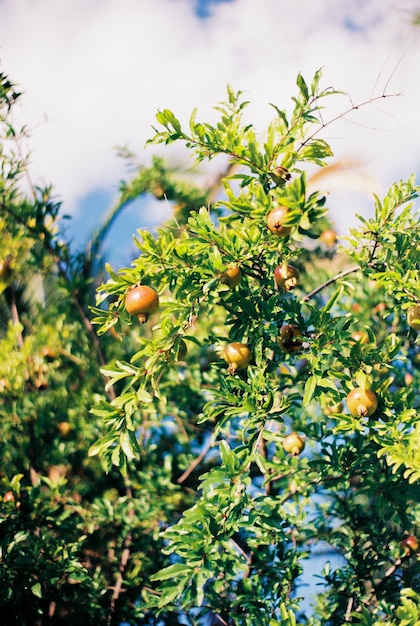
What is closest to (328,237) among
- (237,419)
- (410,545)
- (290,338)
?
(237,419)

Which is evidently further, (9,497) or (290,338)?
(9,497)

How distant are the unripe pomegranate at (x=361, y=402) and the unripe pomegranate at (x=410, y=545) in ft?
3.69

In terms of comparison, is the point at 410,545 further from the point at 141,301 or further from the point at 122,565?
the point at 141,301

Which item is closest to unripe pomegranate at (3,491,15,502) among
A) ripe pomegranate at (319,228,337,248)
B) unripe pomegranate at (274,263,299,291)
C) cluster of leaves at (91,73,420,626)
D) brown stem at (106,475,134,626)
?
brown stem at (106,475,134,626)

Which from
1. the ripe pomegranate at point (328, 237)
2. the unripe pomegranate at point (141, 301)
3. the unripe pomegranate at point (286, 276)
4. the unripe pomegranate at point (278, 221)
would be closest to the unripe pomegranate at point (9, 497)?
the unripe pomegranate at point (141, 301)

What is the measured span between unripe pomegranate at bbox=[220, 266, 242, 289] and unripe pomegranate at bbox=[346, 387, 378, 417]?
→ 0.53 metres

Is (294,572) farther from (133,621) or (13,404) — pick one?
(13,404)

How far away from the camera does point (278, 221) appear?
1.54 metres

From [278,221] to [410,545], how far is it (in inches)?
69.0

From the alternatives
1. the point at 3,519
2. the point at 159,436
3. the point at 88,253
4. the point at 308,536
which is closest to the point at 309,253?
the point at 88,253

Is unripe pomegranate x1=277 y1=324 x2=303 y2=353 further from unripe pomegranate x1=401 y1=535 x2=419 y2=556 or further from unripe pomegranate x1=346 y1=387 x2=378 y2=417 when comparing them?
unripe pomegranate x1=401 y1=535 x2=419 y2=556

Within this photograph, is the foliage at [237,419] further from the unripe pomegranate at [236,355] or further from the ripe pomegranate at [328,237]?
the ripe pomegranate at [328,237]

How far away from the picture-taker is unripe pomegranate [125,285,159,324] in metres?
1.70

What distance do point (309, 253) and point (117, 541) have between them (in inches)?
123
